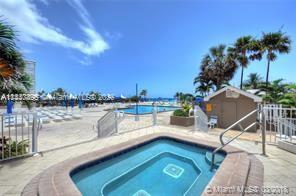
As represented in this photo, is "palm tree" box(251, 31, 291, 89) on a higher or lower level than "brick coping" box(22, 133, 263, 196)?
higher

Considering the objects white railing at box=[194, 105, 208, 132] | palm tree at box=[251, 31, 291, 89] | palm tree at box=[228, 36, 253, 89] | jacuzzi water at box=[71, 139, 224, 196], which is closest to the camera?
jacuzzi water at box=[71, 139, 224, 196]

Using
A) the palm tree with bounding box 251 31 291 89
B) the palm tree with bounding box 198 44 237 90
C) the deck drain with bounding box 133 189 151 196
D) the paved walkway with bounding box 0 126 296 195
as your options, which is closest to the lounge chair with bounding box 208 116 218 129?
the paved walkway with bounding box 0 126 296 195

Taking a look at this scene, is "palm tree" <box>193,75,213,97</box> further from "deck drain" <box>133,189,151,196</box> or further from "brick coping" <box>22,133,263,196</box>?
"deck drain" <box>133,189,151,196</box>

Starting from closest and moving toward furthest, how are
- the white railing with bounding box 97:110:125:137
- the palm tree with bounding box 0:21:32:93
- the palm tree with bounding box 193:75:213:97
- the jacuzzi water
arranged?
the jacuzzi water, the palm tree with bounding box 0:21:32:93, the white railing with bounding box 97:110:125:137, the palm tree with bounding box 193:75:213:97

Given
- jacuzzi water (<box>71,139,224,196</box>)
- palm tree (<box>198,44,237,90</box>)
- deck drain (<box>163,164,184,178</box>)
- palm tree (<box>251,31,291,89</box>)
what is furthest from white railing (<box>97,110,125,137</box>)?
palm tree (<box>198,44,237,90</box>)

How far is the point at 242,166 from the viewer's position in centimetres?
391

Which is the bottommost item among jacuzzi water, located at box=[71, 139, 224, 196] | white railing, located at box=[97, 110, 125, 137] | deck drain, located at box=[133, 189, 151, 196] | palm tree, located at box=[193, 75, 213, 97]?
deck drain, located at box=[133, 189, 151, 196]

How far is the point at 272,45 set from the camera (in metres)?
16.6

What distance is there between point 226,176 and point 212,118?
32.4 feet

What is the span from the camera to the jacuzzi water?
12.8 feet

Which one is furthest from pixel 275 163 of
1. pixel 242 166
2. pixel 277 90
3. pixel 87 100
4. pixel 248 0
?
pixel 87 100

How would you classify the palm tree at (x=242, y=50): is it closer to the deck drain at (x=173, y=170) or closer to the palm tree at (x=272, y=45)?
the palm tree at (x=272, y=45)

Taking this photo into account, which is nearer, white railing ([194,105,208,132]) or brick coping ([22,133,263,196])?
brick coping ([22,133,263,196])

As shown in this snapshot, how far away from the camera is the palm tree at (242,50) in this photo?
19.3m
